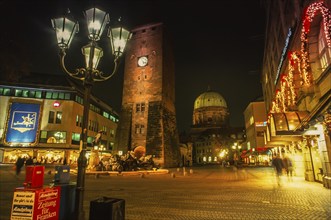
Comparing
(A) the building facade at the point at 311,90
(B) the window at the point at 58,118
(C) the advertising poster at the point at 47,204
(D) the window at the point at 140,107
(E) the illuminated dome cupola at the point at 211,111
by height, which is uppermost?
(E) the illuminated dome cupola at the point at 211,111

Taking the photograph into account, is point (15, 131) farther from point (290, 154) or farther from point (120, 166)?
point (290, 154)

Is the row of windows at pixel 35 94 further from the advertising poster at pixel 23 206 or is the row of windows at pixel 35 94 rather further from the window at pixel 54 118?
the advertising poster at pixel 23 206

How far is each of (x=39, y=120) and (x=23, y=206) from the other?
1819 inches

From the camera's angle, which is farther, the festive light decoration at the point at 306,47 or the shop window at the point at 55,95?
the shop window at the point at 55,95

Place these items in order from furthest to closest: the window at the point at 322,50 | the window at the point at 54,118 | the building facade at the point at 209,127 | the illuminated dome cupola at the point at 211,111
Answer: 1. the illuminated dome cupola at the point at 211,111
2. the building facade at the point at 209,127
3. the window at the point at 54,118
4. the window at the point at 322,50

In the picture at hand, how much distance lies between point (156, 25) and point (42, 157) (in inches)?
1360

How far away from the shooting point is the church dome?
9569 centimetres

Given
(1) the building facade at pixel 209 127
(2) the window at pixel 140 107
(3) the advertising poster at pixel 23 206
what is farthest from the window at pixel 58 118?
(1) the building facade at pixel 209 127

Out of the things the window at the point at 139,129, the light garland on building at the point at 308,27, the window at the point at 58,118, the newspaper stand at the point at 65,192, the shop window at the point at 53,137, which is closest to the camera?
the newspaper stand at the point at 65,192

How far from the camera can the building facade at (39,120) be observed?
4300 centimetres

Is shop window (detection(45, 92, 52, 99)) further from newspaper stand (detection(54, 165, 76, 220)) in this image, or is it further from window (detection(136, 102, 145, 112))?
newspaper stand (detection(54, 165, 76, 220))

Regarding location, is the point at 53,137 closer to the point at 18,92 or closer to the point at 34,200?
the point at 18,92

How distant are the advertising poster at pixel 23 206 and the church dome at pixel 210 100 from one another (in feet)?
307

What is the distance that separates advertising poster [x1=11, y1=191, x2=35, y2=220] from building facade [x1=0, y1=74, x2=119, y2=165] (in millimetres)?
43290
